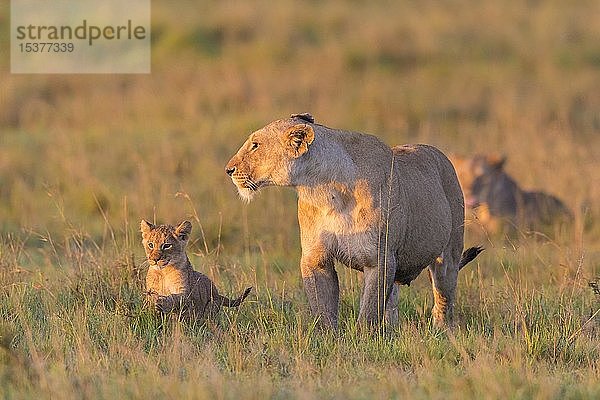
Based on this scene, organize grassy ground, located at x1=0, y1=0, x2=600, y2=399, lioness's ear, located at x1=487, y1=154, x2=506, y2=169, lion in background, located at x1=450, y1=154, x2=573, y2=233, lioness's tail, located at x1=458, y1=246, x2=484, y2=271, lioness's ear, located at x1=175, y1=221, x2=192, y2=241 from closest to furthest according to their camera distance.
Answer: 1. grassy ground, located at x1=0, y1=0, x2=600, y2=399
2. lioness's ear, located at x1=175, y1=221, x2=192, y2=241
3. lioness's tail, located at x1=458, y1=246, x2=484, y2=271
4. lion in background, located at x1=450, y1=154, x2=573, y2=233
5. lioness's ear, located at x1=487, y1=154, x2=506, y2=169

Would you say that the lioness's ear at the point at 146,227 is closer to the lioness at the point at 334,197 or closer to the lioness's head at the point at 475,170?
the lioness at the point at 334,197

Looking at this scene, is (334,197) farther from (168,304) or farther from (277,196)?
(277,196)

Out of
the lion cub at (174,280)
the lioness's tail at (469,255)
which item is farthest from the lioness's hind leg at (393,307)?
the lion cub at (174,280)

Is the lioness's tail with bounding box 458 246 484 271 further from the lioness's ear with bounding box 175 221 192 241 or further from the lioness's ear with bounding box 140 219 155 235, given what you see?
the lioness's ear with bounding box 140 219 155 235

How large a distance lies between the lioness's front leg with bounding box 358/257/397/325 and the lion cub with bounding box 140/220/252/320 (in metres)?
0.75

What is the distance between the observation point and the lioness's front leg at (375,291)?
278 inches

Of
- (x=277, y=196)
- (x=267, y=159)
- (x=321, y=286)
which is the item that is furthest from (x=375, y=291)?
(x=277, y=196)

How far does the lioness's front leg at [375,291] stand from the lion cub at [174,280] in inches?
29.5

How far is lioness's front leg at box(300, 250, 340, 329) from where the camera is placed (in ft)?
23.4

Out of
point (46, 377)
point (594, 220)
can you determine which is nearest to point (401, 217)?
point (46, 377)

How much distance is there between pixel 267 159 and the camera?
701cm

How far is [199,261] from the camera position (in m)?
9.88

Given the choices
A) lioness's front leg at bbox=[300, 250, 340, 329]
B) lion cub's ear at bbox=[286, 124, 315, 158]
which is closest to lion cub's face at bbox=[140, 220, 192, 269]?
lioness's front leg at bbox=[300, 250, 340, 329]

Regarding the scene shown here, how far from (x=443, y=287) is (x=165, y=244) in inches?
78.9
